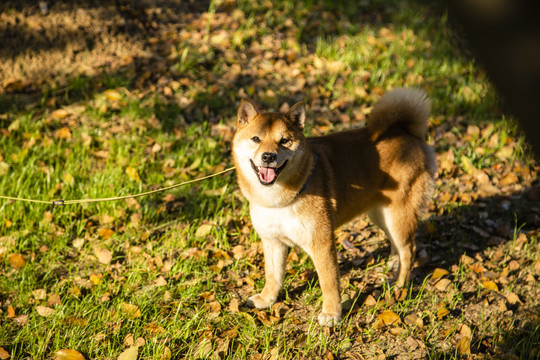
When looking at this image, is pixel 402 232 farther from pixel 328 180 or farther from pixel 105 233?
pixel 105 233

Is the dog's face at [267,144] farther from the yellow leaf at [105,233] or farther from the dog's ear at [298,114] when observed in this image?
the yellow leaf at [105,233]

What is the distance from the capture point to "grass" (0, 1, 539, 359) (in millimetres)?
3227

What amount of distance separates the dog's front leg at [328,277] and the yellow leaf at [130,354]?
4.25ft

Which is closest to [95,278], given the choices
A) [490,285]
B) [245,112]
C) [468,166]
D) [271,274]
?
[271,274]

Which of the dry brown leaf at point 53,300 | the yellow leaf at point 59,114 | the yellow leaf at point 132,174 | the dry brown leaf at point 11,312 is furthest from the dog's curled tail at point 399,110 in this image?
the yellow leaf at point 59,114

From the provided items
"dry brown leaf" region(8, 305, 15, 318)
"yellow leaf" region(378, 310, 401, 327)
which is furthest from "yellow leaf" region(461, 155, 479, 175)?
"dry brown leaf" region(8, 305, 15, 318)

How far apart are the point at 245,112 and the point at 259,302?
147 centimetres

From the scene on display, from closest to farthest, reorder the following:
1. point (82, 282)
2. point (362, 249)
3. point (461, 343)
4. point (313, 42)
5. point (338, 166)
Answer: point (461, 343)
point (338, 166)
point (82, 282)
point (362, 249)
point (313, 42)

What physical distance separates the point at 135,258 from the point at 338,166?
1.93 m

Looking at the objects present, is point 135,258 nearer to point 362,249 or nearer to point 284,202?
point 284,202

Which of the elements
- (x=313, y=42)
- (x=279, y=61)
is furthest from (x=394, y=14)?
(x=279, y=61)

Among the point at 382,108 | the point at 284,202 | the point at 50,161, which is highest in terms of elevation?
the point at 382,108

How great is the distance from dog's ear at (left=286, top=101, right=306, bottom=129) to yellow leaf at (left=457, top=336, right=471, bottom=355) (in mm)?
1862

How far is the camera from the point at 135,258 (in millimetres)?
3955
